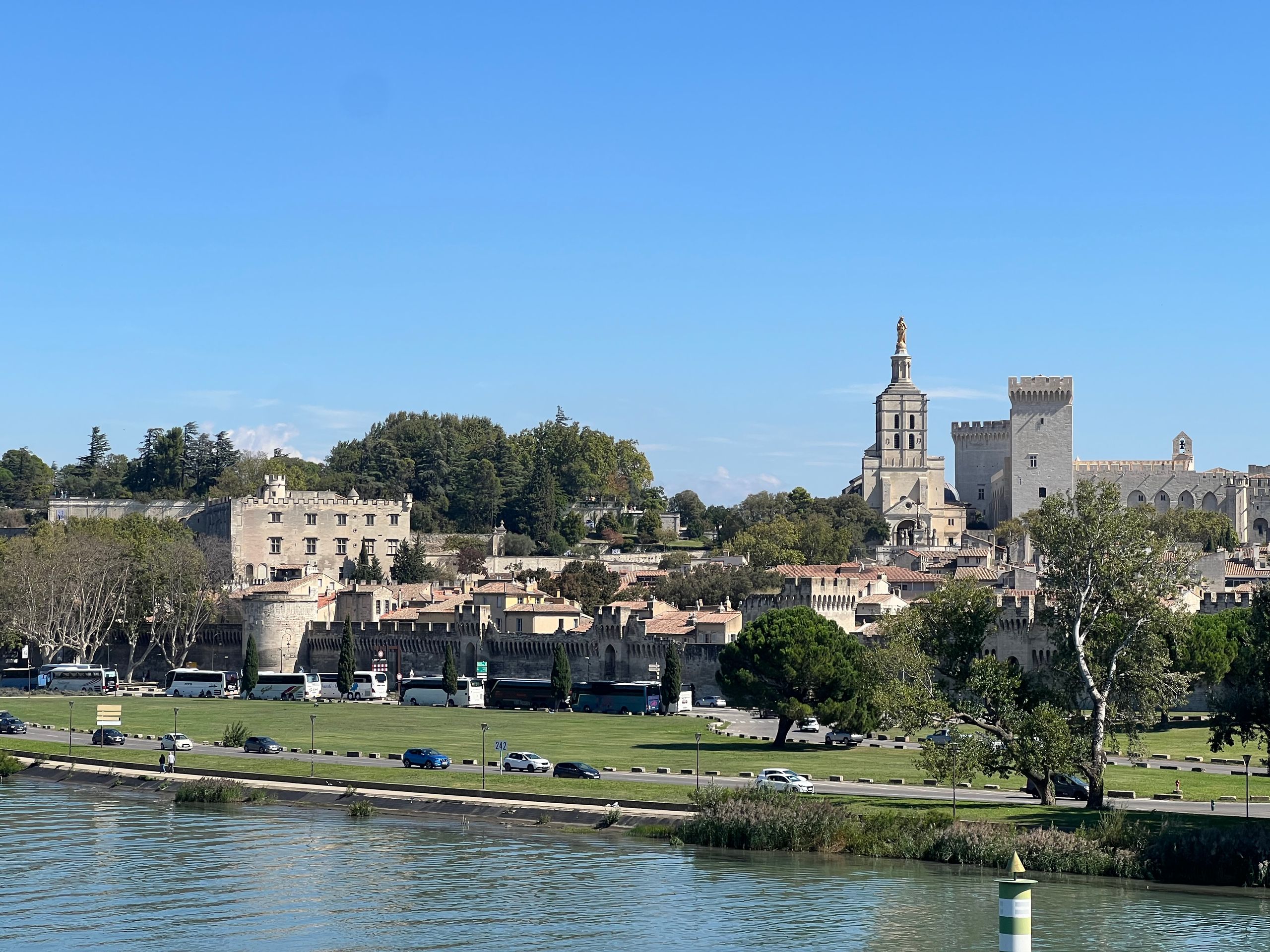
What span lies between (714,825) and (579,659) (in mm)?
47869

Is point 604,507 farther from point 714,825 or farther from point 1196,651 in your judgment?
point 714,825

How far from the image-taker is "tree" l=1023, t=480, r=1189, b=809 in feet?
143

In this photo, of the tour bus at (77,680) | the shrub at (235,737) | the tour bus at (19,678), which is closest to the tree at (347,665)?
the tour bus at (77,680)

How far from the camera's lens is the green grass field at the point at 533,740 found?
52.2 metres

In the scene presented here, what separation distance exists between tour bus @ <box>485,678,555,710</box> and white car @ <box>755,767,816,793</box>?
35891mm

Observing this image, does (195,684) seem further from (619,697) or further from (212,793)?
(212,793)

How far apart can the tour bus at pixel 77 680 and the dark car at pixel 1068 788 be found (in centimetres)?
6012

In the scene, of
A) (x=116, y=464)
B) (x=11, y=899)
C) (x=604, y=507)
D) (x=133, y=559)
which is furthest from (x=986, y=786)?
(x=116, y=464)

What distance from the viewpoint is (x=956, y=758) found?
43219 mm

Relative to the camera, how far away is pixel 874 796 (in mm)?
48094

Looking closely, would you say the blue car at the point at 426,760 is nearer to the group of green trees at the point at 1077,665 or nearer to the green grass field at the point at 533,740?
the green grass field at the point at 533,740

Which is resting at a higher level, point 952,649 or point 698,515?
point 698,515

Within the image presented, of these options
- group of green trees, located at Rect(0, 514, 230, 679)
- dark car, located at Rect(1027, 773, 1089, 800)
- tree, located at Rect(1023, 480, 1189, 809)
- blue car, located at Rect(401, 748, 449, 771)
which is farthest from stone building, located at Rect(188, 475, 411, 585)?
tree, located at Rect(1023, 480, 1189, 809)

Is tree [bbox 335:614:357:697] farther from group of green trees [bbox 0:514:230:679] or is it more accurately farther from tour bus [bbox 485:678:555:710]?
group of green trees [bbox 0:514:230:679]
